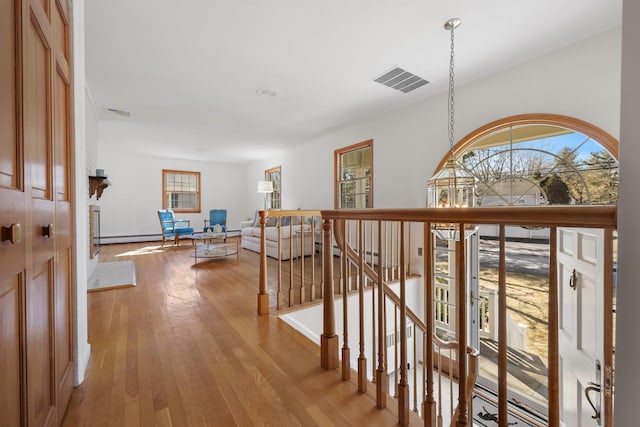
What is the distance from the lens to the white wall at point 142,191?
7.00m

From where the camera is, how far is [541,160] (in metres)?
2.84

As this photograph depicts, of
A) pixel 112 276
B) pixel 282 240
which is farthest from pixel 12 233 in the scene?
pixel 282 240

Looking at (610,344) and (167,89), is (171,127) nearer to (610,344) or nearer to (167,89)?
(167,89)

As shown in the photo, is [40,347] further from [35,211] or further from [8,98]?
[8,98]

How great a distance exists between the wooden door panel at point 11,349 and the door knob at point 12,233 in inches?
4.6

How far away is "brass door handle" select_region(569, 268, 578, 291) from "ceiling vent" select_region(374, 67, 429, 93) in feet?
7.93

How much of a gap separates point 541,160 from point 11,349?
12.8ft

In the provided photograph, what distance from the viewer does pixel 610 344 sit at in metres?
0.65

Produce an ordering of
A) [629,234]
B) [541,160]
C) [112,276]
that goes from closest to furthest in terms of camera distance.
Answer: [629,234] → [541,160] → [112,276]

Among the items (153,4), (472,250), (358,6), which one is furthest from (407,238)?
(153,4)

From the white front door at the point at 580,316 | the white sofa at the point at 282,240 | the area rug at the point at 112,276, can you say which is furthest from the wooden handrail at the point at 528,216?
the area rug at the point at 112,276

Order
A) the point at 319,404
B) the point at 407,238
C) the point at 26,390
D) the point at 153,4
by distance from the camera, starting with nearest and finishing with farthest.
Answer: the point at 26,390, the point at 319,404, the point at 153,4, the point at 407,238

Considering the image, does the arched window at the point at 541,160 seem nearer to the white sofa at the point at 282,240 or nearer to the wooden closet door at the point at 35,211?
the white sofa at the point at 282,240

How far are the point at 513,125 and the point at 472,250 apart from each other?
150 centimetres
